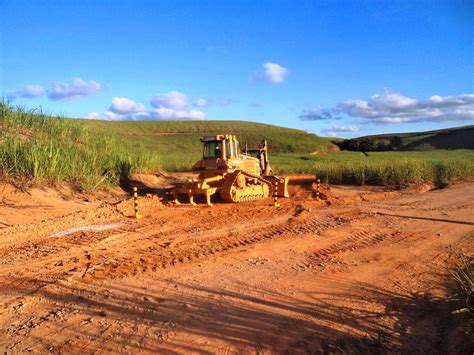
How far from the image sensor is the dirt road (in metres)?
4.48

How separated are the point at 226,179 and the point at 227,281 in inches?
322

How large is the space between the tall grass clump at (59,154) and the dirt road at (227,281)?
1.27 metres

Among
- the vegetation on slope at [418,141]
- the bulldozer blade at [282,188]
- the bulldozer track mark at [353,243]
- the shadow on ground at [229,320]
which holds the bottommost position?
the shadow on ground at [229,320]

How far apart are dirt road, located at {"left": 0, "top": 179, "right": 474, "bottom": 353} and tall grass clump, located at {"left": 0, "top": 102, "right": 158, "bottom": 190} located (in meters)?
1.27

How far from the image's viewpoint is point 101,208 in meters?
12.0

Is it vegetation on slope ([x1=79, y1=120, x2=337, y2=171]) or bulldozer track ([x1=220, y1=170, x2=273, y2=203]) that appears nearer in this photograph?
bulldozer track ([x1=220, y1=170, x2=273, y2=203])

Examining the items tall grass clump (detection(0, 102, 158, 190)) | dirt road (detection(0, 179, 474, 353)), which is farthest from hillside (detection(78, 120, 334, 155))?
dirt road (detection(0, 179, 474, 353))

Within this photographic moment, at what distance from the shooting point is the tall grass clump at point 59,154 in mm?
12828

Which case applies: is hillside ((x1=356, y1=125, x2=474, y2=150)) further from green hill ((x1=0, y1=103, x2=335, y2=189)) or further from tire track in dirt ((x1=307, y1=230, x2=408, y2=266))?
tire track in dirt ((x1=307, y1=230, x2=408, y2=266))

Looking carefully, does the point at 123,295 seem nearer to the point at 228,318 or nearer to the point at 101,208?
the point at 228,318

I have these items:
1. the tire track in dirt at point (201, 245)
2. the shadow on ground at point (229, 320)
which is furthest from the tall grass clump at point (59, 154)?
Result: the shadow on ground at point (229, 320)

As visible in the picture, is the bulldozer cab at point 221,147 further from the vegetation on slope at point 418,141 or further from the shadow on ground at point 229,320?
the vegetation on slope at point 418,141

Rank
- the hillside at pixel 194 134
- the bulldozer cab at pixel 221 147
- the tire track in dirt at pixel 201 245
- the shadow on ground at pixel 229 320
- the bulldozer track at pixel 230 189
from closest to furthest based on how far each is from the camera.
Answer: the shadow on ground at pixel 229 320 → the tire track in dirt at pixel 201 245 → the bulldozer track at pixel 230 189 → the bulldozer cab at pixel 221 147 → the hillside at pixel 194 134

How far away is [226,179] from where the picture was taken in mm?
14242
